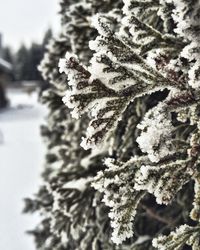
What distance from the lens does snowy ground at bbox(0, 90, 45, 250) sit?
39.8ft

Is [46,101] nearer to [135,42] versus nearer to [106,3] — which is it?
[106,3]

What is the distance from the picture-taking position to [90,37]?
4.95 m

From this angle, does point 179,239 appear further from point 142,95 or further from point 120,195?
point 142,95

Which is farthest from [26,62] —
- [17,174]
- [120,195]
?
[120,195]

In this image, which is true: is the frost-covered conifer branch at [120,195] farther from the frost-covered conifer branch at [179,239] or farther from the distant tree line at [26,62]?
the distant tree line at [26,62]

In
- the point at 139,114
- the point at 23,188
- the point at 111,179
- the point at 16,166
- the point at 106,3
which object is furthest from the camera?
the point at 16,166

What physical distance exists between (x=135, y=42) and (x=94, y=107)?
0.66 metres

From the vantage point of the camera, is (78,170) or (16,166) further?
(16,166)

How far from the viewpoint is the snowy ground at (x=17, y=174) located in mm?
12141

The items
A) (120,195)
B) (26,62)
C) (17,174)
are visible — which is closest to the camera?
(120,195)

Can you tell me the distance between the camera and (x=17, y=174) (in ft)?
63.9

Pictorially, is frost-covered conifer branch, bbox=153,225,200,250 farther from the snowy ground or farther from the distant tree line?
the distant tree line

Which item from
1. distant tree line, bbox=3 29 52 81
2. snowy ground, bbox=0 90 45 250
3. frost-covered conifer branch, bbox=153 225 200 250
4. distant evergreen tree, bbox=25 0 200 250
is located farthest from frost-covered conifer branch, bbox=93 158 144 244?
distant tree line, bbox=3 29 52 81

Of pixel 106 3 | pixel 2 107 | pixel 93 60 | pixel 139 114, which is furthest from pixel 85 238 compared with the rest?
pixel 2 107
